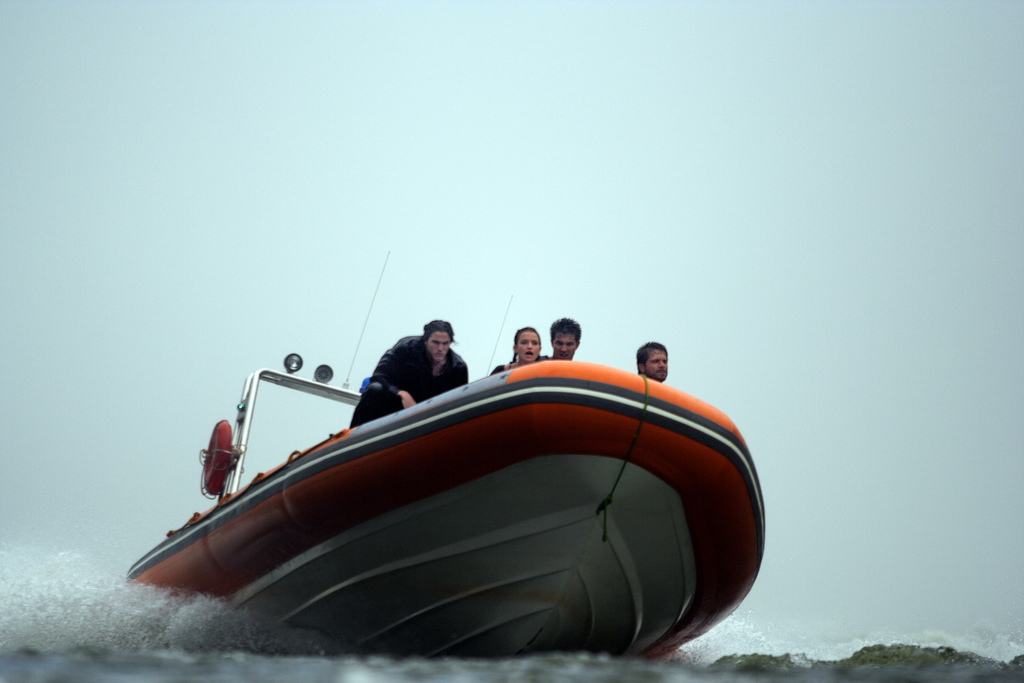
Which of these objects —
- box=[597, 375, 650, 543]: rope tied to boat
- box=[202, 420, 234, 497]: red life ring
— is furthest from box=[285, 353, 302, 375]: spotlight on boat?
box=[597, 375, 650, 543]: rope tied to boat

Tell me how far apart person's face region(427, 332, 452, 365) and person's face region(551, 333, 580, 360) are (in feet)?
1.66

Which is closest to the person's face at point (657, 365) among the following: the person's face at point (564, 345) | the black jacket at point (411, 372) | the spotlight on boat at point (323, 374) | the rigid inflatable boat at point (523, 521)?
the person's face at point (564, 345)

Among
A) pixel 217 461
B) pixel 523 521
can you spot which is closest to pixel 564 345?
pixel 523 521

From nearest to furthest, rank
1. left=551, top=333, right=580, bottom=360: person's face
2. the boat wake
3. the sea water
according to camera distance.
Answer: the sea water
the boat wake
left=551, top=333, right=580, bottom=360: person's face

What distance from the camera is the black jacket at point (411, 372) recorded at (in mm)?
3225

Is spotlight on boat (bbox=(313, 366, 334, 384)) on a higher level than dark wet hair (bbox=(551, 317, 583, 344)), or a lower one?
lower

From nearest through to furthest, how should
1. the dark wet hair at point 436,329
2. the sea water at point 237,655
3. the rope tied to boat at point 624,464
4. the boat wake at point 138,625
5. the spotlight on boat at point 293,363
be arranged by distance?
the sea water at point 237,655, the rope tied to boat at point 624,464, the boat wake at point 138,625, the dark wet hair at point 436,329, the spotlight on boat at point 293,363

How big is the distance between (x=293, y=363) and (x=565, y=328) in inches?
80.5

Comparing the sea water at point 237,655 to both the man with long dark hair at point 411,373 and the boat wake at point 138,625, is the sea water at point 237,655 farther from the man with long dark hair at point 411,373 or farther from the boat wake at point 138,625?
the man with long dark hair at point 411,373

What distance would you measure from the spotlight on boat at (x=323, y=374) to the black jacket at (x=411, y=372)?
1.65 m

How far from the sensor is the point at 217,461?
373 centimetres

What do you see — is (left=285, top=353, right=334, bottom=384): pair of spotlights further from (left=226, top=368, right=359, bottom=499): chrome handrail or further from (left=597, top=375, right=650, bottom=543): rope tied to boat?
(left=597, top=375, right=650, bottom=543): rope tied to boat

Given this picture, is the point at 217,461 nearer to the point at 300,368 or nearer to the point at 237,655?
the point at 300,368

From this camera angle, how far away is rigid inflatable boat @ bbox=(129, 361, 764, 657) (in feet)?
7.52
